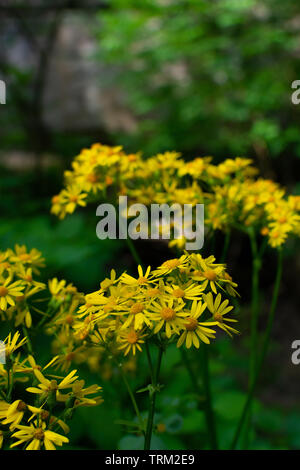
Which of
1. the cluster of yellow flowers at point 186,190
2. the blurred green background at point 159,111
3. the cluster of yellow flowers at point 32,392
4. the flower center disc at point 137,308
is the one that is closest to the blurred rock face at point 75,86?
the blurred green background at point 159,111

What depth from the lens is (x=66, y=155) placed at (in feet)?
17.3

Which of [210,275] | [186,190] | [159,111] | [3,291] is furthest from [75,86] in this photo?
[210,275]

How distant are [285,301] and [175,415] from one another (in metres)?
3.05

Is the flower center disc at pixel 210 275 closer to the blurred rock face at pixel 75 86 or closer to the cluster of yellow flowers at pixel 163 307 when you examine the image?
the cluster of yellow flowers at pixel 163 307

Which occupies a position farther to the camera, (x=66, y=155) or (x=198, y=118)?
(x=66, y=155)

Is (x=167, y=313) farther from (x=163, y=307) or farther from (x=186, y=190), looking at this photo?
(x=186, y=190)

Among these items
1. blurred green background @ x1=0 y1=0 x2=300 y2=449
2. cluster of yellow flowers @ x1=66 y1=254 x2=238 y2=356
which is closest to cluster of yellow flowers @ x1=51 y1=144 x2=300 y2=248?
cluster of yellow flowers @ x1=66 y1=254 x2=238 y2=356

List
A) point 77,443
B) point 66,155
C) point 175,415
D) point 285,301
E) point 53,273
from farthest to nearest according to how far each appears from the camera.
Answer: point 66,155 → point 285,301 → point 53,273 → point 77,443 → point 175,415

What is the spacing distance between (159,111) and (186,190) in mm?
3914

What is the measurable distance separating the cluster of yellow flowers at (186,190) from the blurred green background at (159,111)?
21.4 inches

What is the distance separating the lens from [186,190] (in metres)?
1.15

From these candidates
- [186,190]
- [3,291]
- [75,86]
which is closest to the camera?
[3,291]
